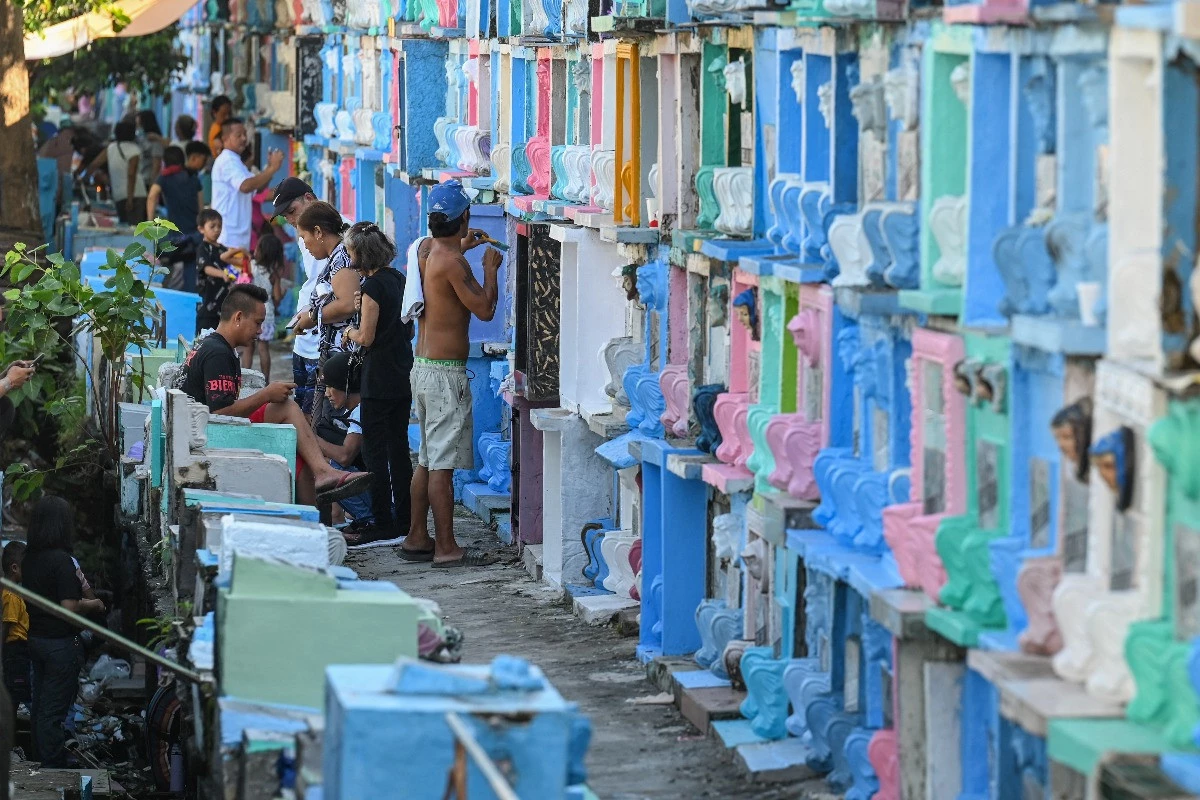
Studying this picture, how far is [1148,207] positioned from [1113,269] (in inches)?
7.3

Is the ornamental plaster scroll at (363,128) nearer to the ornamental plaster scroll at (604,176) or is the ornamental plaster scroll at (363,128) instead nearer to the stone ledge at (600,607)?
the ornamental plaster scroll at (604,176)

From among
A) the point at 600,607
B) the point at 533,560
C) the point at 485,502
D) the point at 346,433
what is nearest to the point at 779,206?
the point at 600,607

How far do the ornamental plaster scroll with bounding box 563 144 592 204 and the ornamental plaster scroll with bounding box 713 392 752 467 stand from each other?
2.75 meters

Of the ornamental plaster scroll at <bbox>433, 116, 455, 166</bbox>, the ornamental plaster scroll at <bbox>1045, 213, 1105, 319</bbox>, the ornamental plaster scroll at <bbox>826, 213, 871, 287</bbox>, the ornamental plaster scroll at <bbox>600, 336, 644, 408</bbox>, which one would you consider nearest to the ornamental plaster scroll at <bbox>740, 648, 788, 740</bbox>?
the ornamental plaster scroll at <bbox>826, 213, 871, 287</bbox>

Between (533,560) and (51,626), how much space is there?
2745 millimetres

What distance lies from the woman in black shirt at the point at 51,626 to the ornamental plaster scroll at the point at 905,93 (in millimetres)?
6689

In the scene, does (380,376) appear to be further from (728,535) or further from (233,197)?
(233,197)

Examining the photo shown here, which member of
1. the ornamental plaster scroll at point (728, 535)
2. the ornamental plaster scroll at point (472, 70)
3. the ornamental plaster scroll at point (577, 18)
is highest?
the ornamental plaster scroll at point (577, 18)

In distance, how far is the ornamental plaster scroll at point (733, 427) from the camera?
946 cm

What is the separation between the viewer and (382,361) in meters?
13.0

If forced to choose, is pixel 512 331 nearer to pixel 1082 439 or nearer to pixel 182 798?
pixel 182 798

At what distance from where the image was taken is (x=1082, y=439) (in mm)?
6207

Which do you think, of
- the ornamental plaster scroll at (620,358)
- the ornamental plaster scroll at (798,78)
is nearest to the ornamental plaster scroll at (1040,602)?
the ornamental plaster scroll at (798,78)

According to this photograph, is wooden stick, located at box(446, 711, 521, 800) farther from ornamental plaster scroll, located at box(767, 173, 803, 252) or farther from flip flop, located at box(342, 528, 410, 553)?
flip flop, located at box(342, 528, 410, 553)
